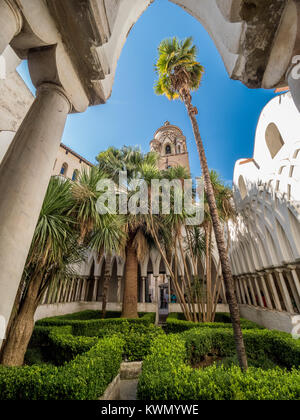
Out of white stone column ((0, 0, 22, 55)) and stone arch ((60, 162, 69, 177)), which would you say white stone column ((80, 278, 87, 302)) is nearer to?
stone arch ((60, 162, 69, 177))

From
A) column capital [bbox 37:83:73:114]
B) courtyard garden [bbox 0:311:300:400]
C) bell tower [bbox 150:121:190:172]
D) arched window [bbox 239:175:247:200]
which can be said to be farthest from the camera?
bell tower [bbox 150:121:190:172]

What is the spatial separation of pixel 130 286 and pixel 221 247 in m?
6.07

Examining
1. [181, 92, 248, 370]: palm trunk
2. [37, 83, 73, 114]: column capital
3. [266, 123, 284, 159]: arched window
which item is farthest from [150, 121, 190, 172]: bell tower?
[37, 83, 73, 114]: column capital

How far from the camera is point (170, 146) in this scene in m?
31.4

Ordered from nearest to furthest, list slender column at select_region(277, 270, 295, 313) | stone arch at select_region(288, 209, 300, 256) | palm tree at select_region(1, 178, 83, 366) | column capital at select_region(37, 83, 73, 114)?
1. column capital at select_region(37, 83, 73, 114)
2. palm tree at select_region(1, 178, 83, 366)
3. stone arch at select_region(288, 209, 300, 256)
4. slender column at select_region(277, 270, 295, 313)

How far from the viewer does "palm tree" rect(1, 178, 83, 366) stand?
4.51 m

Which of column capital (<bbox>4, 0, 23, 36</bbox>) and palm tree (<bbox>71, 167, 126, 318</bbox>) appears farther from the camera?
palm tree (<bbox>71, 167, 126, 318</bbox>)

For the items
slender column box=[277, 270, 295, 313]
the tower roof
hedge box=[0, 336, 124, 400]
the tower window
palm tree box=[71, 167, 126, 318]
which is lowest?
hedge box=[0, 336, 124, 400]

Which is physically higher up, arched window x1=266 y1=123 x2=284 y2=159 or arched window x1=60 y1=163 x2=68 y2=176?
arched window x1=60 y1=163 x2=68 y2=176

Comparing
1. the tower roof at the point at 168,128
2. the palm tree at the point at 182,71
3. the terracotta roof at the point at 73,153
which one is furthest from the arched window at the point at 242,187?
the tower roof at the point at 168,128

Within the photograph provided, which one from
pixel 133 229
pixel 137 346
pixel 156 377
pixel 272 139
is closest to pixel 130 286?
pixel 133 229

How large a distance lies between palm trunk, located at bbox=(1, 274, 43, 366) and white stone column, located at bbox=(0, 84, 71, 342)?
4.44 metres

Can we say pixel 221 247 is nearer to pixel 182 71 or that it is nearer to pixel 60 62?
pixel 60 62
